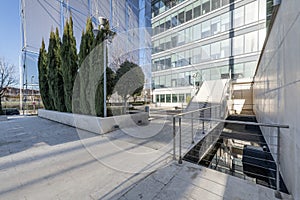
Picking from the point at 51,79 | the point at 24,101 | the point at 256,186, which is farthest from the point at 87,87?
the point at 24,101

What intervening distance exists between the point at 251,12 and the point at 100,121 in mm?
14163

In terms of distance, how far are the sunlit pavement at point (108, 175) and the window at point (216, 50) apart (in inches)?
491

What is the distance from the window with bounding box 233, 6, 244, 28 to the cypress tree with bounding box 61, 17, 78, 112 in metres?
12.8

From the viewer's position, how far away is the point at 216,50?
13594mm

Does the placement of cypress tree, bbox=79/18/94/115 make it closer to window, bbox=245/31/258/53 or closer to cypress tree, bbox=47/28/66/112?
cypress tree, bbox=47/28/66/112

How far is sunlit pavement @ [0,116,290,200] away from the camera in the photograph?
188 centimetres

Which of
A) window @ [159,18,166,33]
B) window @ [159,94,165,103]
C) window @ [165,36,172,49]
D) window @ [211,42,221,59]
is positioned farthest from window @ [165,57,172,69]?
window @ [211,42,221,59]

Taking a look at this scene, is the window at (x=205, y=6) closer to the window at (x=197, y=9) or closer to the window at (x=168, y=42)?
the window at (x=197, y=9)

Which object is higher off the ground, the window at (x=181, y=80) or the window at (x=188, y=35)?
the window at (x=188, y=35)

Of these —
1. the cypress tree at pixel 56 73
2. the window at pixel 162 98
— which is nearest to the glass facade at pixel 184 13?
the window at pixel 162 98

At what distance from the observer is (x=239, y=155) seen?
5.70 metres

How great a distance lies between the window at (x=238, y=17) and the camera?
476 inches

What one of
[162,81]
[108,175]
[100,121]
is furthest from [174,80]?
[108,175]

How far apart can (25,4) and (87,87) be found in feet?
35.4
